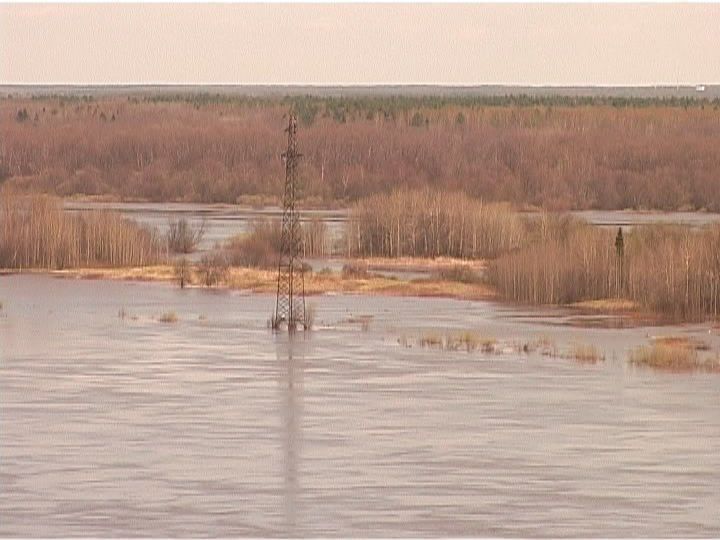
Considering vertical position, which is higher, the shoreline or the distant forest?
the distant forest

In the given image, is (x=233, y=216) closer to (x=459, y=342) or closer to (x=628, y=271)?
(x=628, y=271)

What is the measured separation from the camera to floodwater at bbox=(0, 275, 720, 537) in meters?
20.2

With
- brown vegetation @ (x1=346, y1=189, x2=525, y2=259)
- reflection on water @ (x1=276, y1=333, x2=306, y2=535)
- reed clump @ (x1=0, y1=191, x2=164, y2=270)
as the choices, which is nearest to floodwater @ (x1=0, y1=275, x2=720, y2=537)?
reflection on water @ (x1=276, y1=333, x2=306, y2=535)

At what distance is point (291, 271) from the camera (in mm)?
36500

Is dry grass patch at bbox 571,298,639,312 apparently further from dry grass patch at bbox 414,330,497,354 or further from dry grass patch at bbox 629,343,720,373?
dry grass patch at bbox 629,343,720,373

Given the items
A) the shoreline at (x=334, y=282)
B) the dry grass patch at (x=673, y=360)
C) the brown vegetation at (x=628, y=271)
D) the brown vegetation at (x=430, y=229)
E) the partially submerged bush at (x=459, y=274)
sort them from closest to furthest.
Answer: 1. the dry grass patch at (x=673, y=360)
2. the brown vegetation at (x=628, y=271)
3. the shoreline at (x=334, y=282)
4. the partially submerged bush at (x=459, y=274)
5. the brown vegetation at (x=430, y=229)

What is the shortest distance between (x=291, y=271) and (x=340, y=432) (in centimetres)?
1194

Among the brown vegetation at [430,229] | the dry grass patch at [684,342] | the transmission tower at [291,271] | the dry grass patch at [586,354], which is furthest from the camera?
the brown vegetation at [430,229]

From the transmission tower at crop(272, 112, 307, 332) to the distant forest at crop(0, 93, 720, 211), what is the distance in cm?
1915

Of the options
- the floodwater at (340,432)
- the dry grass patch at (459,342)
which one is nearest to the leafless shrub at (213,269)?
the floodwater at (340,432)

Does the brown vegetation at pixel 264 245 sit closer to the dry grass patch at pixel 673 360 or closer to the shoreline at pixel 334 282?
the shoreline at pixel 334 282

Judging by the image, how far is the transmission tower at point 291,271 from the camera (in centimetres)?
3444

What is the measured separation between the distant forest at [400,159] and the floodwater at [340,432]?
28687 mm

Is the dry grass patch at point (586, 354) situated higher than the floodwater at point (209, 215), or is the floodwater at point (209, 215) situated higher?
the floodwater at point (209, 215)
